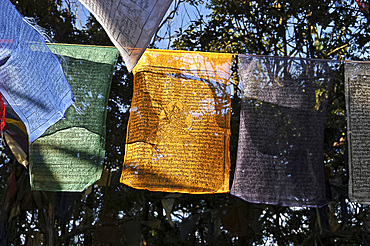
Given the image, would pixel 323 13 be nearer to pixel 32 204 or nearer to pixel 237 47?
pixel 237 47

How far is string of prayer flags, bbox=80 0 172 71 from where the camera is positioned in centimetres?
123

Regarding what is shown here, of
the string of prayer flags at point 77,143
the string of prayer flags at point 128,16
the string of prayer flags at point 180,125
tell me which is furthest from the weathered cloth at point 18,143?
the string of prayer flags at point 128,16

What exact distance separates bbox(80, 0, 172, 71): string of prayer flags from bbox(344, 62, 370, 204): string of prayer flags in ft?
6.75

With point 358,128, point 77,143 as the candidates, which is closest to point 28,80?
point 77,143

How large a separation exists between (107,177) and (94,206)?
128cm

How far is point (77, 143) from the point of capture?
3.00m

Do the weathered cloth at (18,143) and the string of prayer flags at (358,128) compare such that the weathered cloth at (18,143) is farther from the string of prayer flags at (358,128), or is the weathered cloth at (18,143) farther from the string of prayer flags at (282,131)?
the string of prayer flags at (358,128)

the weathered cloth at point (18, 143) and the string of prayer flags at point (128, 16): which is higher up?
the string of prayer flags at point (128, 16)

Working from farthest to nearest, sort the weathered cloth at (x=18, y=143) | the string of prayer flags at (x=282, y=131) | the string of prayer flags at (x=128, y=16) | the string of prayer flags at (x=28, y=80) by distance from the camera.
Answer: the weathered cloth at (x=18, y=143), the string of prayer flags at (x=282, y=131), the string of prayer flags at (x=28, y=80), the string of prayer flags at (x=128, y=16)

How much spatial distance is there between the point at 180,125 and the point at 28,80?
146 cm

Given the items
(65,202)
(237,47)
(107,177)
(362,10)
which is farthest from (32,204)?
(362,10)

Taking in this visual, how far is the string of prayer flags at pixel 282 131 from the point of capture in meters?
2.87

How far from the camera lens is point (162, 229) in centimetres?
612

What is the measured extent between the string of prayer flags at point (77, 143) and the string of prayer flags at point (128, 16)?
1.77 m
